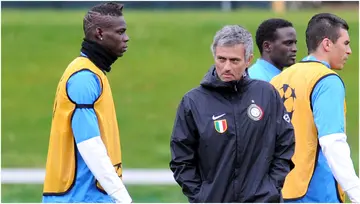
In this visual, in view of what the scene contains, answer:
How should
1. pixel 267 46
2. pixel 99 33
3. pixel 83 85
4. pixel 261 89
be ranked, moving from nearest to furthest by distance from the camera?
pixel 261 89
pixel 83 85
pixel 99 33
pixel 267 46

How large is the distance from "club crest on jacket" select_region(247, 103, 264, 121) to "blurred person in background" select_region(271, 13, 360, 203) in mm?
774

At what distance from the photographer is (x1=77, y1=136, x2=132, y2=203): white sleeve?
631 centimetres

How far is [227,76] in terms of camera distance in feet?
19.0

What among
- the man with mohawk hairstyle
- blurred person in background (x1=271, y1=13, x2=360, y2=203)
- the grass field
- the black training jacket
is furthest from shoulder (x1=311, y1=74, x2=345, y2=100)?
the grass field

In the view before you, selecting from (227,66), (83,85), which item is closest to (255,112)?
(227,66)

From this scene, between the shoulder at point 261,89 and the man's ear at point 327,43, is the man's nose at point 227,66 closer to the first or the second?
the shoulder at point 261,89

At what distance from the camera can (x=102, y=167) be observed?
→ 6.31m

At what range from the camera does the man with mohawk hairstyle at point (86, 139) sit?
633 cm

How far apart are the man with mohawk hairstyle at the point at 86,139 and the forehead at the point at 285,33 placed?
6.43ft

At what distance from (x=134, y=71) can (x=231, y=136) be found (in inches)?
801

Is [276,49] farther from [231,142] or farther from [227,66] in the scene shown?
[231,142]

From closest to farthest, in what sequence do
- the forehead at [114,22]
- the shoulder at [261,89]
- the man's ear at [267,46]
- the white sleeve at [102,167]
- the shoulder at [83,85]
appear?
the shoulder at [261,89] < the white sleeve at [102,167] < the shoulder at [83,85] < the forehead at [114,22] < the man's ear at [267,46]

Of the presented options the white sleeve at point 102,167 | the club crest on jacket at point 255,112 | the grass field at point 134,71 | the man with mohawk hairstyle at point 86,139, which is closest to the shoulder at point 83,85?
the man with mohawk hairstyle at point 86,139

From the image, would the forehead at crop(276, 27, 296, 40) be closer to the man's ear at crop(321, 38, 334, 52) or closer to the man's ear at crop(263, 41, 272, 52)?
the man's ear at crop(263, 41, 272, 52)
